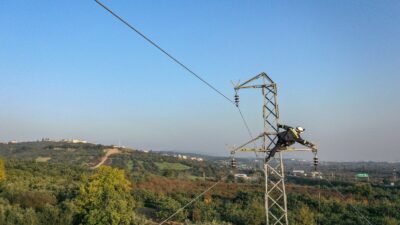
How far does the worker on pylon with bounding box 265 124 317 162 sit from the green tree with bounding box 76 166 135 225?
22.1 metres

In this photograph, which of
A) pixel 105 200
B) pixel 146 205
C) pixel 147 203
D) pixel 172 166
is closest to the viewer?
pixel 105 200

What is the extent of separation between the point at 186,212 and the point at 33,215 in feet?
54.4

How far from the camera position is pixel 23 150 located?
153250mm

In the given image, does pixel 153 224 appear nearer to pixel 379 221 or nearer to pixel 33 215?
pixel 33 215

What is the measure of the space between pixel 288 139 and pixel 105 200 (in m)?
26.1

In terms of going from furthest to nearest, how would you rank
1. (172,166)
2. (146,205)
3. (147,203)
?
1. (172,166)
2. (147,203)
3. (146,205)

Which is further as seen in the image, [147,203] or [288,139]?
[147,203]

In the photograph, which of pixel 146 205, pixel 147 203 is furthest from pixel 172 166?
pixel 146 205

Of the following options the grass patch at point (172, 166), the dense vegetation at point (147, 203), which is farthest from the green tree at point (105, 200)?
the grass patch at point (172, 166)

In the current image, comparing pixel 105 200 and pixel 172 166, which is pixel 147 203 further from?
pixel 172 166

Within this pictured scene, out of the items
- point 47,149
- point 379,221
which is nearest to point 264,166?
point 379,221

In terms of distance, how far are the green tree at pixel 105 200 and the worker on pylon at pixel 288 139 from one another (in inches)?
871

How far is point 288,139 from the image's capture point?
612 inches

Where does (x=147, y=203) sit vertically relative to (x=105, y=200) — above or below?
below
